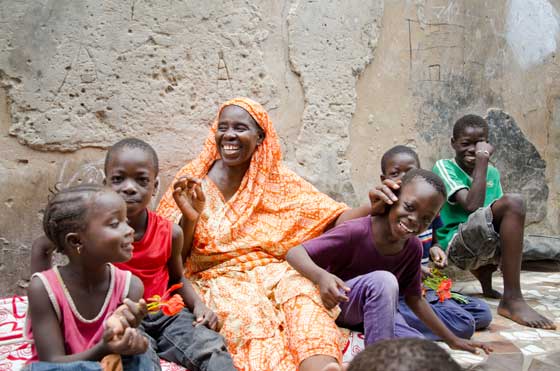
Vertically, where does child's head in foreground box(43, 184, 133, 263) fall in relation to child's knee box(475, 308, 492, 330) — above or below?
above

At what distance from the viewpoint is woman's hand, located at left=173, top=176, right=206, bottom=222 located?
2.86 m

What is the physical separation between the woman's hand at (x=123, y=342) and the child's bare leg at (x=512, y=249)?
2.29 m

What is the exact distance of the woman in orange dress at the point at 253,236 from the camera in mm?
2604

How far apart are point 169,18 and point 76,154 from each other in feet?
2.97

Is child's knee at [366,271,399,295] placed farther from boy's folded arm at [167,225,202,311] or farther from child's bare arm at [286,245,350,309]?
boy's folded arm at [167,225,202,311]

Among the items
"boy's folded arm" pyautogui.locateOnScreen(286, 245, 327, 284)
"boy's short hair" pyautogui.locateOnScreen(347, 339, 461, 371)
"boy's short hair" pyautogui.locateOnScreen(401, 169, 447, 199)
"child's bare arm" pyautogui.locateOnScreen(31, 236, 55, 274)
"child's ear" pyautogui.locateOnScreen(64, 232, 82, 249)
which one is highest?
"boy's short hair" pyautogui.locateOnScreen(401, 169, 447, 199)

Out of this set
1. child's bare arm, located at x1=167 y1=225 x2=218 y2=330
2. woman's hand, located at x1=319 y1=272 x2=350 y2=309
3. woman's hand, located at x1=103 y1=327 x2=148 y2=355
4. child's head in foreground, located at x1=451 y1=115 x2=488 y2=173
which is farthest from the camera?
child's head in foreground, located at x1=451 y1=115 x2=488 y2=173

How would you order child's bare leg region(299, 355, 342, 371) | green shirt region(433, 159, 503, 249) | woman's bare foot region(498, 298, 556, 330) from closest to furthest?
child's bare leg region(299, 355, 342, 371)
woman's bare foot region(498, 298, 556, 330)
green shirt region(433, 159, 503, 249)

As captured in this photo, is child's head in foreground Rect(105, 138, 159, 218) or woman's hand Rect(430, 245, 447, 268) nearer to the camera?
child's head in foreground Rect(105, 138, 159, 218)

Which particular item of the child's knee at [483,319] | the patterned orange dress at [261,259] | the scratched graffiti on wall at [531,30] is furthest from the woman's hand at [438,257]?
the scratched graffiti on wall at [531,30]

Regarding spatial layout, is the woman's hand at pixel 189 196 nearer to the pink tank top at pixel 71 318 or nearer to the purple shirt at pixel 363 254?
the purple shirt at pixel 363 254

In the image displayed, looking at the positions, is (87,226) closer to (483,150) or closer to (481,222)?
(481,222)

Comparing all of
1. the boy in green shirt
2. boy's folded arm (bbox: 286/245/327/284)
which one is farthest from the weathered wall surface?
boy's folded arm (bbox: 286/245/327/284)

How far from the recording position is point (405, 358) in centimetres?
110
